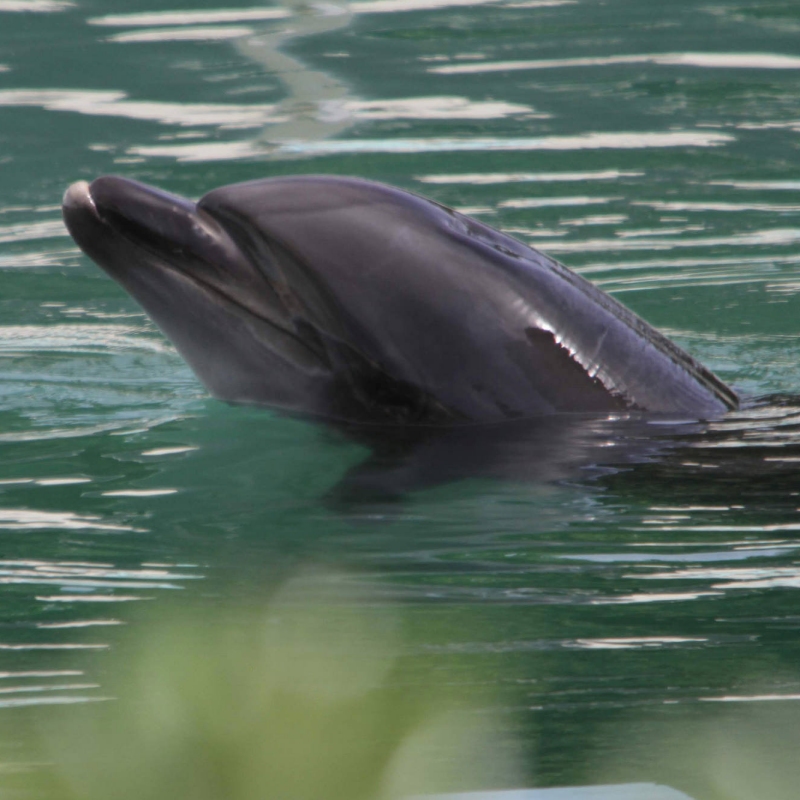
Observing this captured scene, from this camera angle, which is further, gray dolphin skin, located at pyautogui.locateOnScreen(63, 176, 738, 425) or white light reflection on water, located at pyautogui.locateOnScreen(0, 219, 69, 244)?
white light reflection on water, located at pyautogui.locateOnScreen(0, 219, 69, 244)

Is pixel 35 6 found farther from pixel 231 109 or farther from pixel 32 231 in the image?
pixel 32 231

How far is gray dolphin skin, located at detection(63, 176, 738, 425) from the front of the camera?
4422 mm

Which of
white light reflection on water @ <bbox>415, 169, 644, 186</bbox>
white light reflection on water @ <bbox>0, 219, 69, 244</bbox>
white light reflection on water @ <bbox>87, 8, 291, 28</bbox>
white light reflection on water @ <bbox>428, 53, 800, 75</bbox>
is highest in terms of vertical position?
white light reflection on water @ <bbox>87, 8, 291, 28</bbox>

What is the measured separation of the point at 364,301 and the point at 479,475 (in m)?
0.61

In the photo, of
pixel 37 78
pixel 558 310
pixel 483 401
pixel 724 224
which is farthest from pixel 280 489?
pixel 37 78

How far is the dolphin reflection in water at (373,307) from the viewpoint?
4422 mm

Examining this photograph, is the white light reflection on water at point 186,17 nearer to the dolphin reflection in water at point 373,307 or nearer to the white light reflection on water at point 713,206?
the white light reflection on water at point 713,206

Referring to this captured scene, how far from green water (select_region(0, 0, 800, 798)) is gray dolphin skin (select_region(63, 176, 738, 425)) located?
0.26 m

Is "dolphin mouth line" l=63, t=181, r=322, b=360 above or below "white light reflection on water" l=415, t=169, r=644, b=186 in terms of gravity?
above

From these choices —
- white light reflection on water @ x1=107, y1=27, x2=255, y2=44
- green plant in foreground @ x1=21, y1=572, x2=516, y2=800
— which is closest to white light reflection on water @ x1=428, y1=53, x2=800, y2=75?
white light reflection on water @ x1=107, y1=27, x2=255, y2=44

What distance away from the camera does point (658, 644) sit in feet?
10.5

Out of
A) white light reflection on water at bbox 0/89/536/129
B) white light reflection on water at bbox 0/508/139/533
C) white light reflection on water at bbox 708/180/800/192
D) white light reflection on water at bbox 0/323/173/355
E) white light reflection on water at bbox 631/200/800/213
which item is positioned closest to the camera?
white light reflection on water at bbox 0/508/139/533

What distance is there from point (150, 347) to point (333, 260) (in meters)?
2.53

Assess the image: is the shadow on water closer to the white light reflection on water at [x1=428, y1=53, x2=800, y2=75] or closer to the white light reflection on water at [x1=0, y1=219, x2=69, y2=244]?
the white light reflection on water at [x1=0, y1=219, x2=69, y2=244]
